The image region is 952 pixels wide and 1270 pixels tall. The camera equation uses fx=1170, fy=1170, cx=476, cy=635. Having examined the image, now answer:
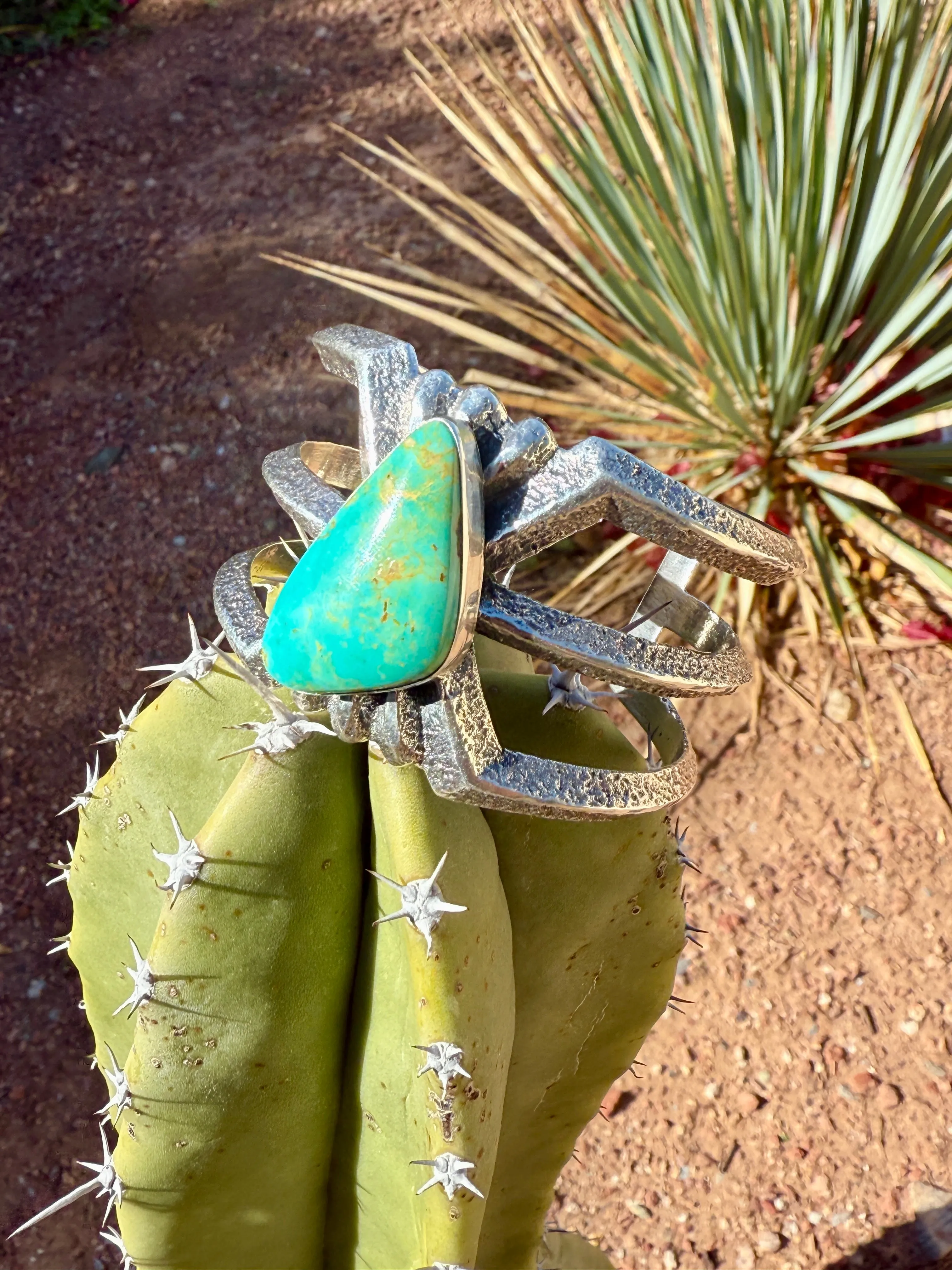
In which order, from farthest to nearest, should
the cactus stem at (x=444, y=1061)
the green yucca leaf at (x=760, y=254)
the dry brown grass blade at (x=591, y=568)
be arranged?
1. the dry brown grass blade at (x=591, y=568)
2. the green yucca leaf at (x=760, y=254)
3. the cactus stem at (x=444, y=1061)

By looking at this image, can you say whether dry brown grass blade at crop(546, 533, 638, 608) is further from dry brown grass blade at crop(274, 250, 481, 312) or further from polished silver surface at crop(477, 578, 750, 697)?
polished silver surface at crop(477, 578, 750, 697)

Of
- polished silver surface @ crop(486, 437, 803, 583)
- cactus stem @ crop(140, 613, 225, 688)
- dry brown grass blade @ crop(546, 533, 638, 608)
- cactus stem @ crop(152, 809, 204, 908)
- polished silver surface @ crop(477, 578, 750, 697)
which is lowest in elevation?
dry brown grass blade @ crop(546, 533, 638, 608)

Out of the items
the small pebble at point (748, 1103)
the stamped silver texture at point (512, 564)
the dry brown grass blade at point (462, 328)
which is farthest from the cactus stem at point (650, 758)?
the dry brown grass blade at point (462, 328)

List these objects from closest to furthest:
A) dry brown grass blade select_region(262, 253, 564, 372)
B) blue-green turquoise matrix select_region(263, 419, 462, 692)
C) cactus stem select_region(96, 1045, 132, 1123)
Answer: blue-green turquoise matrix select_region(263, 419, 462, 692)
cactus stem select_region(96, 1045, 132, 1123)
dry brown grass blade select_region(262, 253, 564, 372)

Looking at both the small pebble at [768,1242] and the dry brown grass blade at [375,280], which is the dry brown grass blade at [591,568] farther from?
the small pebble at [768,1242]

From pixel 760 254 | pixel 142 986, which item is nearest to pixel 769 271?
pixel 760 254

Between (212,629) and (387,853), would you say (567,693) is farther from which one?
(212,629)

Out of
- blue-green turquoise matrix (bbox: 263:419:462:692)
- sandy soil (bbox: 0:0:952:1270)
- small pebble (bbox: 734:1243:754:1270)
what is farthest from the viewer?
sandy soil (bbox: 0:0:952:1270)

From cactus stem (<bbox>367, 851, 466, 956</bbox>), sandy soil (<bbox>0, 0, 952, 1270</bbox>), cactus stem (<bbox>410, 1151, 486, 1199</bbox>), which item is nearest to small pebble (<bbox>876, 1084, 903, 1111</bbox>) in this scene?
sandy soil (<bbox>0, 0, 952, 1270</bbox>)
